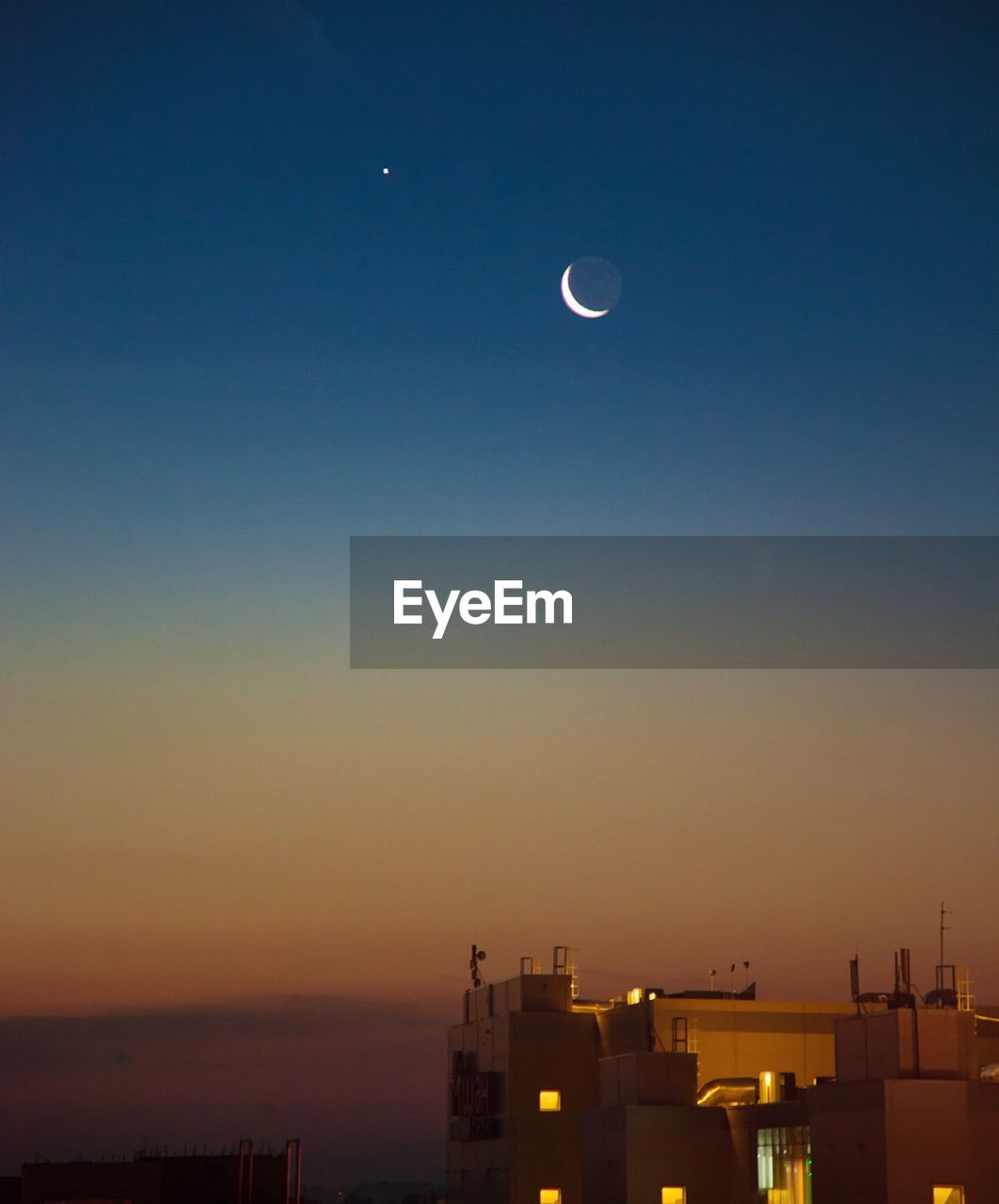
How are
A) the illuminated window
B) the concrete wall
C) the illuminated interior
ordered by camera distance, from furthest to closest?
the illuminated interior < the concrete wall < the illuminated window

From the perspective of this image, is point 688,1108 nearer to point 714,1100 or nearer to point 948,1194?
point 714,1100

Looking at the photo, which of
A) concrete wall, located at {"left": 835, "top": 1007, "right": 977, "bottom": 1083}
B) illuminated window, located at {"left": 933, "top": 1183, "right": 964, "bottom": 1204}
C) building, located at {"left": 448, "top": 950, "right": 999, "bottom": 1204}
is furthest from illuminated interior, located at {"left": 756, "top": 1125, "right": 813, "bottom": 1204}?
illuminated window, located at {"left": 933, "top": 1183, "right": 964, "bottom": 1204}

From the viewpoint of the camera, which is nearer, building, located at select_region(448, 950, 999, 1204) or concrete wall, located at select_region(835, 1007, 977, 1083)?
building, located at select_region(448, 950, 999, 1204)

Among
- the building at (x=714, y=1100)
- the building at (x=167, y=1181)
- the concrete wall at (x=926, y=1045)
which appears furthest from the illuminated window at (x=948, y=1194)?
the building at (x=167, y=1181)

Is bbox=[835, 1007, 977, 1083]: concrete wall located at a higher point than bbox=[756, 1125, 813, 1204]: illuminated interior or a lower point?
higher

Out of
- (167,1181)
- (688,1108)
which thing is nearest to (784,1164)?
(688,1108)

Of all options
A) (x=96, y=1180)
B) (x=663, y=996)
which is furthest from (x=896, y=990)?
(x=96, y=1180)

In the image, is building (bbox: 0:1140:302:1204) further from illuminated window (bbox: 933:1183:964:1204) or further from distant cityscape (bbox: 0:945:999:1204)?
illuminated window (bbox: 933:1183:964:1204)
